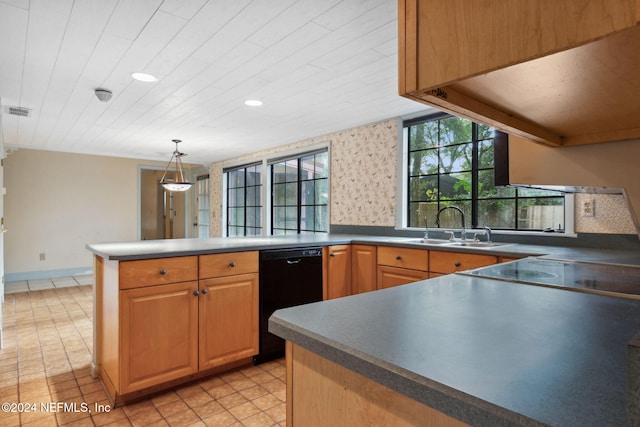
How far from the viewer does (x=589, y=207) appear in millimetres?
2480

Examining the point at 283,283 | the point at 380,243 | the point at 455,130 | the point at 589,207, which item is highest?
the point at 455,130

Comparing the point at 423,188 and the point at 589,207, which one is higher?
the point at 423,188

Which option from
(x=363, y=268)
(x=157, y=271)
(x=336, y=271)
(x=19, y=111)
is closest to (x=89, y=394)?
(x=157, y=271)

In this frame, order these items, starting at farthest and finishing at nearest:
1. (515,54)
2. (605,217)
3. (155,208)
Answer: (155,208)
(605,217)
(515,54)

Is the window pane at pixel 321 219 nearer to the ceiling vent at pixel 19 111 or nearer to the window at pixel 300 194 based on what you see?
the window at pixel 300 194

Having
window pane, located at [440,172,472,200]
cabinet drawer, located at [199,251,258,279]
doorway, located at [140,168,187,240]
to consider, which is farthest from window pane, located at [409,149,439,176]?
doorway, located at [140,168,187,240]

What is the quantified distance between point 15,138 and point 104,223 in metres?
1.90

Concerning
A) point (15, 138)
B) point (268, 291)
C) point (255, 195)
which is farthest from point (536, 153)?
point (15, 138)

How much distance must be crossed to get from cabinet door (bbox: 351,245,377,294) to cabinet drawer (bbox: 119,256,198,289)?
1447 millimetres

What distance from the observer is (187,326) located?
227 cm

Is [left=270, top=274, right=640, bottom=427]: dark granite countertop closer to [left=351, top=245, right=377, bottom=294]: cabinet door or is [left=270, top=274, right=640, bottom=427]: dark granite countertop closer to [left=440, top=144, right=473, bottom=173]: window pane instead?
[left=351, top=245, right=377, bottom=294]: cabinet door

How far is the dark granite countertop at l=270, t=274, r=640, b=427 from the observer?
442 millimetres

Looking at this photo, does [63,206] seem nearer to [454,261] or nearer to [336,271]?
[336,271]

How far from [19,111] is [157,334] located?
10.1 feet
